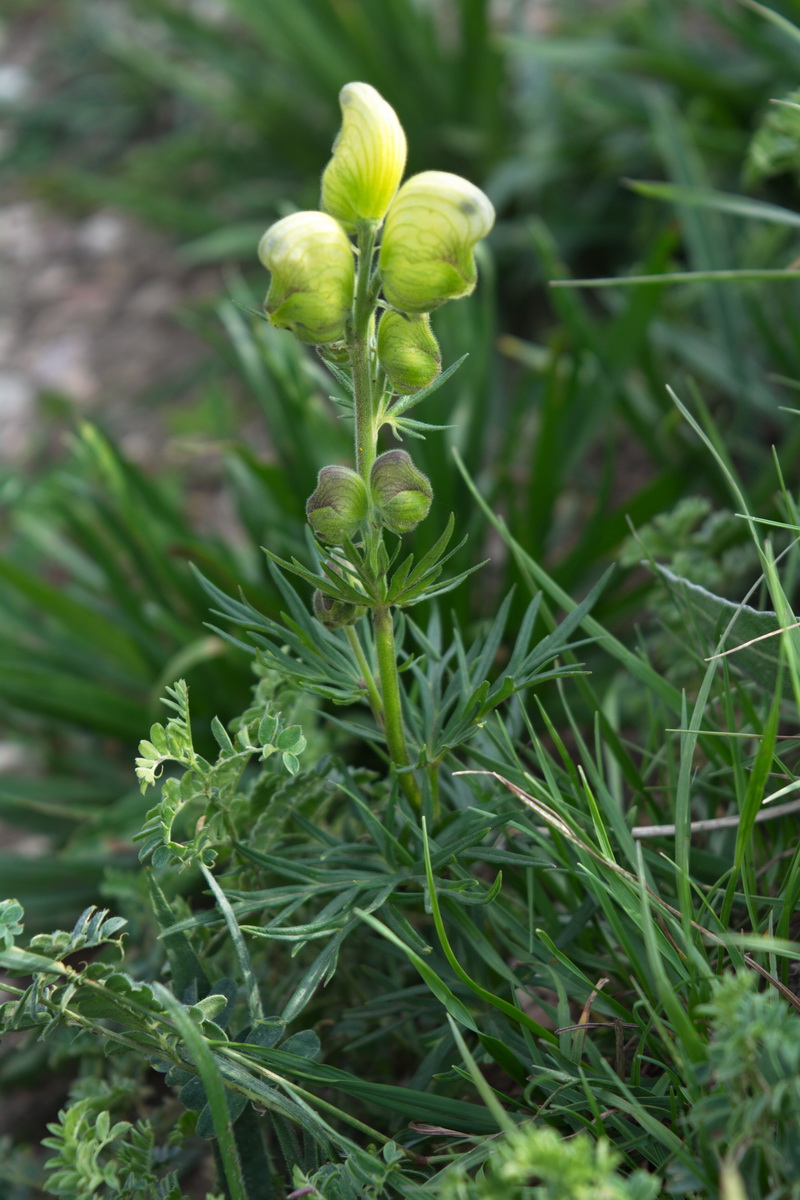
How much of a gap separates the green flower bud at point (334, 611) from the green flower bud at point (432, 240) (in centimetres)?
25

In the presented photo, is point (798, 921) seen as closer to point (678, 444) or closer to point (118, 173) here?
point (678, 444)

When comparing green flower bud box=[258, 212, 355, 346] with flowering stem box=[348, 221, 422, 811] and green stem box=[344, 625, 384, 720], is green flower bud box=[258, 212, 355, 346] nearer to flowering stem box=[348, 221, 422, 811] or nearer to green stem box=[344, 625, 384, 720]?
flowering stem box=[348, 221, 422, 811]

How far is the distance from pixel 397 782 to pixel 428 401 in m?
1.02

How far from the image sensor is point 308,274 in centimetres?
75

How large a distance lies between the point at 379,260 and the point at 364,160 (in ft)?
0.24

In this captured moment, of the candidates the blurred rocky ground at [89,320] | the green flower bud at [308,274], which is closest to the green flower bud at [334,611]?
the green flower bud at [308,274]

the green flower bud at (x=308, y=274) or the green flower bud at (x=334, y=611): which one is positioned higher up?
the green flower bud at (x=308, y=274)

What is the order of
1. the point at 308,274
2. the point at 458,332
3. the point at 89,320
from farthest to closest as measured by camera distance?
the point at 89,320 → the point at 458,332 → the point at 308,274

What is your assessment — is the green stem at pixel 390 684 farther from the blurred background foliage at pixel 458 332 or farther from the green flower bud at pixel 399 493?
the blurred background foliage at pixel 458 332

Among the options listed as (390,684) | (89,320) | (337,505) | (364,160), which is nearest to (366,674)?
(390,684)

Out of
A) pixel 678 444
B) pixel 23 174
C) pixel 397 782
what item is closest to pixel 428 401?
pixel 678 444

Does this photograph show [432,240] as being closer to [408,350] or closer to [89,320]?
[408,350]

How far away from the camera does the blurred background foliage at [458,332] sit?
170 cm

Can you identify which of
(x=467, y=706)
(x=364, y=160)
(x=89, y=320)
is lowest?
(x=89, y=320)
